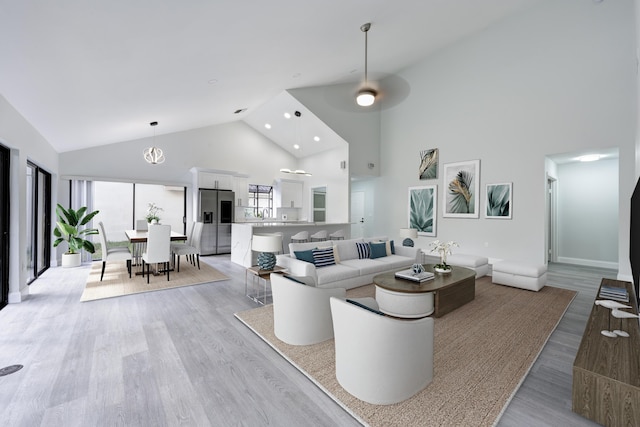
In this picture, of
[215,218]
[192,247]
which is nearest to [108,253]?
[192,247]

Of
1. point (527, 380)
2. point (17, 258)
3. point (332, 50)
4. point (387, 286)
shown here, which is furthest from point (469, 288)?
point (17, 258)

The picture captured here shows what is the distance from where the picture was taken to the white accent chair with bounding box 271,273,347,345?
2.51 metres

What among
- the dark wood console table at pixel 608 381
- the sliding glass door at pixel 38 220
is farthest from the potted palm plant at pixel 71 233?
the dark wood console table at pixel 608 381

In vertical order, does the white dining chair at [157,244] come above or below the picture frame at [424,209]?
below

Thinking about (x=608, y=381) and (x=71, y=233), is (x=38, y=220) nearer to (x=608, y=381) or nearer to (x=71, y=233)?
(x=71, y=233)

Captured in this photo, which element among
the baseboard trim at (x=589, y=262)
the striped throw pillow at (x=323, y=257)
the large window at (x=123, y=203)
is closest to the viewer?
the striped throw pillow at (x=323, y=257)

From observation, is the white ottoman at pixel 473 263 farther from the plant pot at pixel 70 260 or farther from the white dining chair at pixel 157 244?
the plant pot at pixel 70 260

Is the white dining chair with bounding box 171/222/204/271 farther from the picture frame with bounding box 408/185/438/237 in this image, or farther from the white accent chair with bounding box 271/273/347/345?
the picture frame with bounding box 408/185/438/237

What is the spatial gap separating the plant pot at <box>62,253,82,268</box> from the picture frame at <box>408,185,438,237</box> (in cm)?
817

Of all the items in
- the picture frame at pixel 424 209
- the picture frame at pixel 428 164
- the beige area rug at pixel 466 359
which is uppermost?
the picture frame at pixel 428 164

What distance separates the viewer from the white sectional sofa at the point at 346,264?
13.3ft

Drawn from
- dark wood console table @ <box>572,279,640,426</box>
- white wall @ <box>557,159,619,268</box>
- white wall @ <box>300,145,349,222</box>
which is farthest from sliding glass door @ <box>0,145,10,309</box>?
white wall @ <box>557,159,619,268</box>

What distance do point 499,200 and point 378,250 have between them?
325 centimetres

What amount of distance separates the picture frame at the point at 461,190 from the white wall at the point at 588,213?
8.20ft
